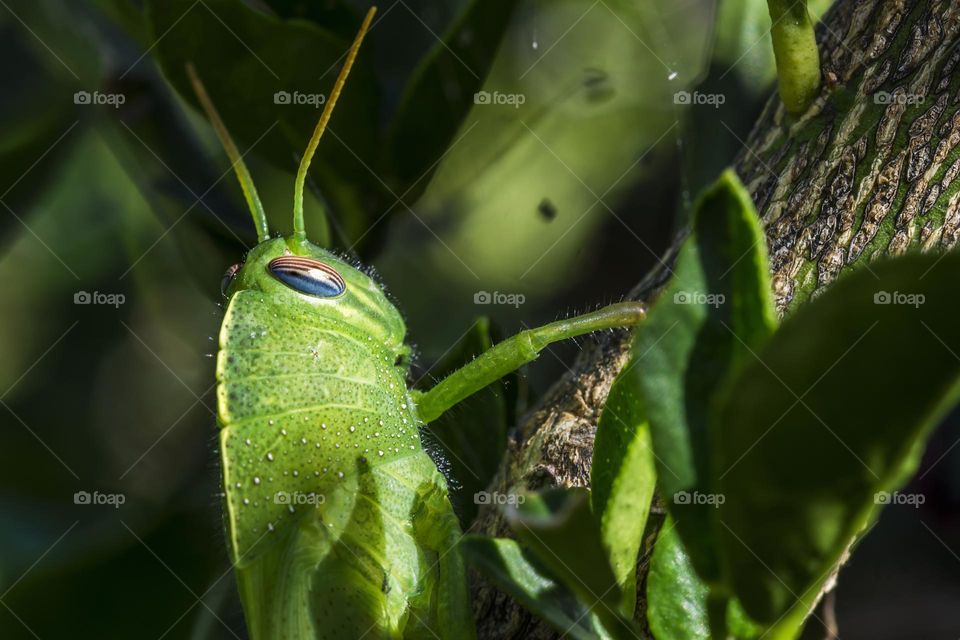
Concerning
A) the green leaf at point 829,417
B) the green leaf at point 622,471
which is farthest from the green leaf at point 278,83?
the green leaf at point 829,417

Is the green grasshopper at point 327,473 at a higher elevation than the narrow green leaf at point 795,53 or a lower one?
lower

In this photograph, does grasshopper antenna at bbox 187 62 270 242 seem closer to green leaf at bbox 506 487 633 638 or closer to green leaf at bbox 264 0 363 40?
green leaf at bbox 264 0 363 40

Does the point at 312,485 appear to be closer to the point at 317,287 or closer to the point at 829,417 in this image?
the point at 317,287

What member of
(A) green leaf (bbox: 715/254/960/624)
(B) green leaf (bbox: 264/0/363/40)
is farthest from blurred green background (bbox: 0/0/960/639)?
(A) green leaf (bbox: 715/254/960/624)

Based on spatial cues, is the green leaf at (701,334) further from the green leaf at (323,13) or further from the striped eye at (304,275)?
the green leaf at (323,13)

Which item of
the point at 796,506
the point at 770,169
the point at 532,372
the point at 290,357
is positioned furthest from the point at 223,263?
the point at 796,506

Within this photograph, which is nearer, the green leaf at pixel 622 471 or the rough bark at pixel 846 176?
the green leaf at pixel 622 471
